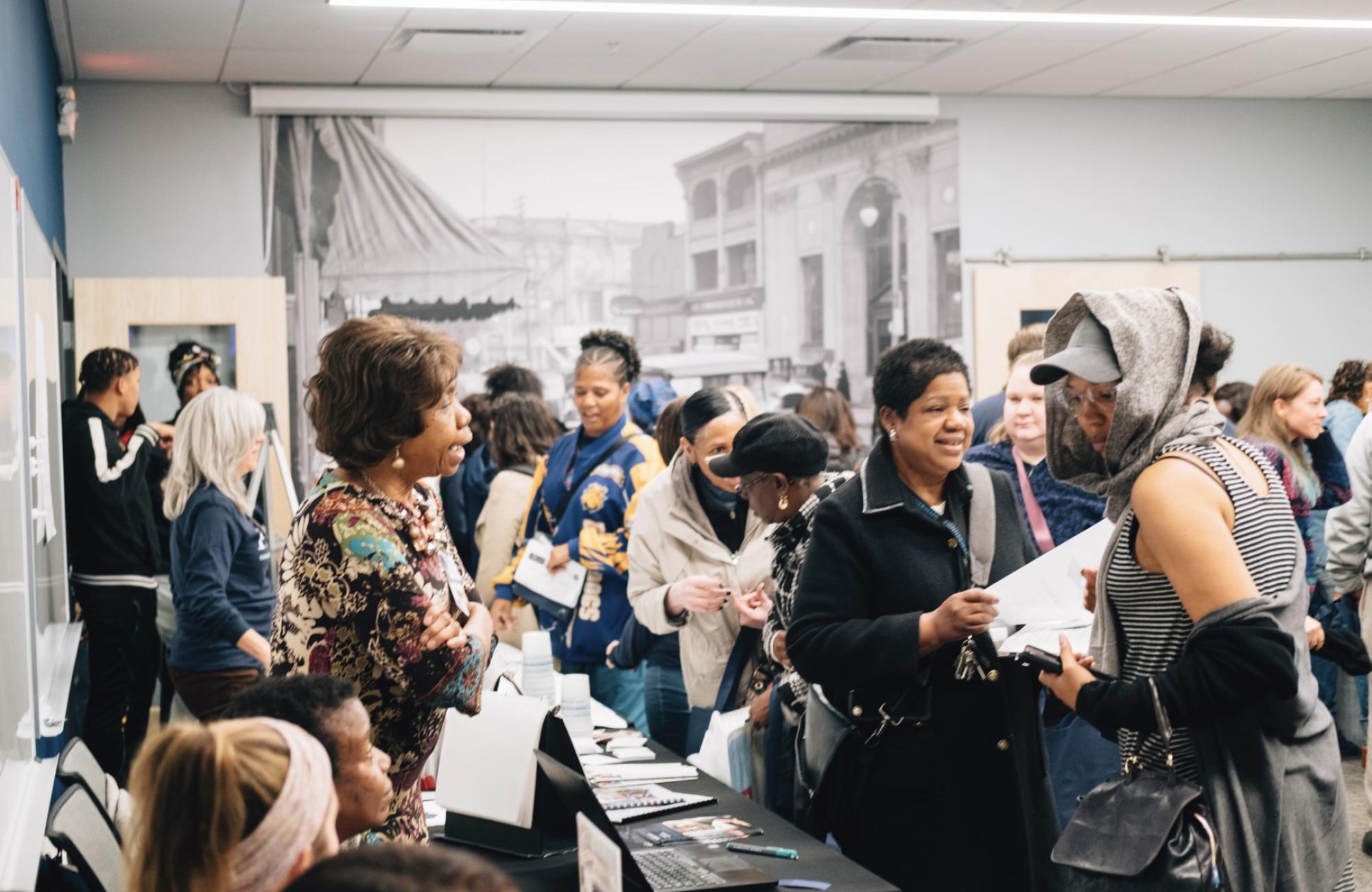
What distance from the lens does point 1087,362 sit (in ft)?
6.77

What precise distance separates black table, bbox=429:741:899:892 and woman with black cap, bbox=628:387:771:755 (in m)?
0.48

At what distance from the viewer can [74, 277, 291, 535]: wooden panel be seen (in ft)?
24.2

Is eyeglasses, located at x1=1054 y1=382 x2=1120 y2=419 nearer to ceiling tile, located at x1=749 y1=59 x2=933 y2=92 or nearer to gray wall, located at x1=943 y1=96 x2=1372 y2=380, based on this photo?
ceiling tile, located at x1=749 y1=59 x2=933 y2=92

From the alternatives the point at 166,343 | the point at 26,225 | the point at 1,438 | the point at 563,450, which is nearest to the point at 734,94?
the point at 166,343

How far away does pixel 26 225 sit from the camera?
11.8 feet

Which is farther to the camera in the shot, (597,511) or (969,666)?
(597,511)

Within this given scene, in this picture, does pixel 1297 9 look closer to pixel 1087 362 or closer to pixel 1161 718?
pixel 1087 362

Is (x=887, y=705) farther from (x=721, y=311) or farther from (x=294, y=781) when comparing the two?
(x=721, y=311)

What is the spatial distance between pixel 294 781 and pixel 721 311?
24.1ft

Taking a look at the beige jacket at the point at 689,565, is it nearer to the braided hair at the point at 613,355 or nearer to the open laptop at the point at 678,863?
the open laptop at the point at 678,863

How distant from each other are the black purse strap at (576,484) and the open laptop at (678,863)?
2.02 meters

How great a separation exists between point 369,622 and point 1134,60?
717 cm

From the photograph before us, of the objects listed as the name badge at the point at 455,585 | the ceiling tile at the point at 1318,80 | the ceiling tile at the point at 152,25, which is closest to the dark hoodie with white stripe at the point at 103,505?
the ceiling tile at the point at 152,25

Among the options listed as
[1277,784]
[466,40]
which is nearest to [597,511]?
[1277,784]
